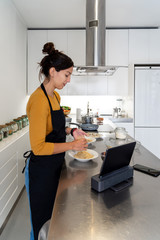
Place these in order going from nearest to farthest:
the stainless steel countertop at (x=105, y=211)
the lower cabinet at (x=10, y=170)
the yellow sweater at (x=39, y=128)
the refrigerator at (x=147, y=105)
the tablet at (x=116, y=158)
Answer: the stainless steel countertop at (x=105, y=211), the tablet at (x=116, y=158), the yellow sweater at (x=39, y=128), the lower cabinet at (x=10, y=170), the refrigerator at (x=147, y=105)

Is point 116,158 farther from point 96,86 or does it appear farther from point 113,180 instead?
point 96,86

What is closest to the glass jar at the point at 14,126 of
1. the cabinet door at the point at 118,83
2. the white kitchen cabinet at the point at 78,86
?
the white kitchen cabinet at the point at 78,86

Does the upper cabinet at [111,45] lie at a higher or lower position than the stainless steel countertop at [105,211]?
higher

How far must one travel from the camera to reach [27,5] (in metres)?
2.99

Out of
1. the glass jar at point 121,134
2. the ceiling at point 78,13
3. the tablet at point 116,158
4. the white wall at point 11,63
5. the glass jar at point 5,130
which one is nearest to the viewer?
the tablet at point 116,158

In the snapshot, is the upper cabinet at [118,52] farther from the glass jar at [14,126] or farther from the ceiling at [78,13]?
the glass jar at [14,126]

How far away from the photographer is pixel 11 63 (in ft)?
9.41

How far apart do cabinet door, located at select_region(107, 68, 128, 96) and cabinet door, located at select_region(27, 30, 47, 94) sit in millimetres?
1538

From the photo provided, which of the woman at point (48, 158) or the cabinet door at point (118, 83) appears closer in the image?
the woman at point (48, 158)

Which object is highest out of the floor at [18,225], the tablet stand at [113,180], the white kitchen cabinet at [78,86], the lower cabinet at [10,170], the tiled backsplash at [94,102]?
the white kitchen cabinet at [78,86]

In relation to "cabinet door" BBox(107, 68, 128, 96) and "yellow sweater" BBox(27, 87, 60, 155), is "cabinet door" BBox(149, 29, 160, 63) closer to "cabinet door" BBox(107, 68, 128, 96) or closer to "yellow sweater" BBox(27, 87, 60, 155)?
"cabinet door" BBox(107, 68, 128, 96)

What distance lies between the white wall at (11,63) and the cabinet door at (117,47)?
1.71m

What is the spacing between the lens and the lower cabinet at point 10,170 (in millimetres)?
1876

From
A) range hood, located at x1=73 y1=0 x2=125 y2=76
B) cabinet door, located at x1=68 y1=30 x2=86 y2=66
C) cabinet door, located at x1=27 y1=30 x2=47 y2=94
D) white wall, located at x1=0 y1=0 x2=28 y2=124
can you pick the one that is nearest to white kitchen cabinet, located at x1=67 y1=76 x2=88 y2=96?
cabinet door, located at x1=68 y1=30 x2=86 y2=66
